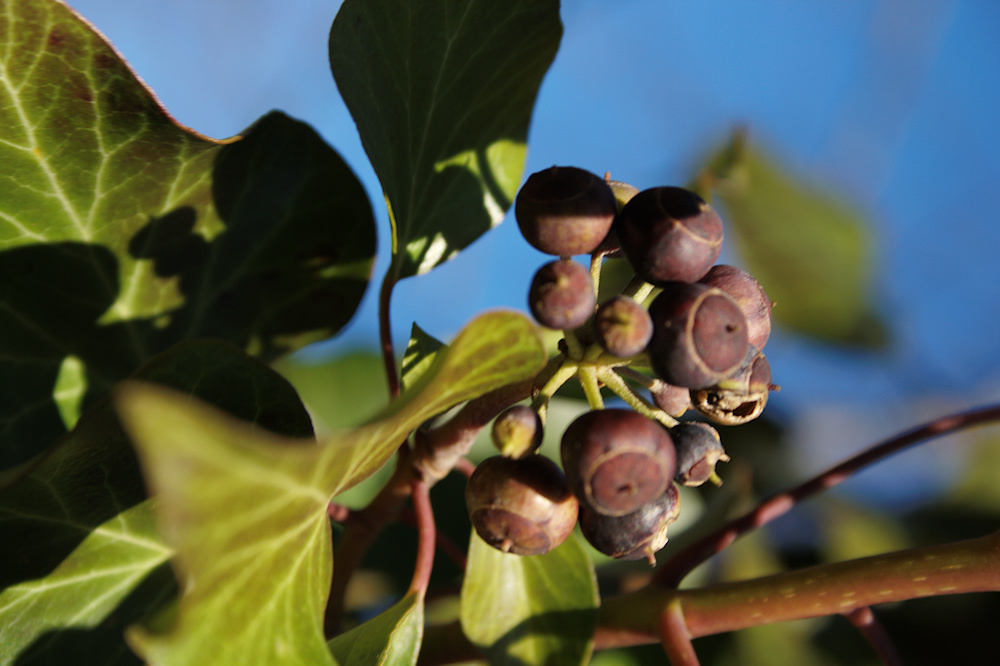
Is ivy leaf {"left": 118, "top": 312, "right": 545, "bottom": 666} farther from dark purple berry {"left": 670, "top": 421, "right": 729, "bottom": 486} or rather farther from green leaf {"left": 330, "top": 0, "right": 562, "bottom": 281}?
green leaf {"left": 330, "top": 0, "right": 562, "bottom": 281}

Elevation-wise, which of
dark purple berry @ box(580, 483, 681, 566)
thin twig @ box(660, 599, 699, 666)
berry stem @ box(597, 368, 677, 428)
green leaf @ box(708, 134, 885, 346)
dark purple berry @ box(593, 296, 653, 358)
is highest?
dark purple berry @ box(593, 296, 653, 358)

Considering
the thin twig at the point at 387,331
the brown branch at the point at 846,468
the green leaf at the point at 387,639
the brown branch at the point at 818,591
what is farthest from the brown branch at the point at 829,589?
the thin twig at the point at 387,331

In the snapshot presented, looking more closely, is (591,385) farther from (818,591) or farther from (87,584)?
(87,584)

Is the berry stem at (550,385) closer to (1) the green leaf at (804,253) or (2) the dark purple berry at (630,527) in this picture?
(2) the dark purple berry at (630,527)

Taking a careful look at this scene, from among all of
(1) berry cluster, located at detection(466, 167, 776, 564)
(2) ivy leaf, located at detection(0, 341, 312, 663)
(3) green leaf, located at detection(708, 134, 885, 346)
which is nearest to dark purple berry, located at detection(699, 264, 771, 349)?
(1) berry cluster, located at detection(466, 167, 776, 564)

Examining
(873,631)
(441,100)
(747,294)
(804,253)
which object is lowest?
(804,253)


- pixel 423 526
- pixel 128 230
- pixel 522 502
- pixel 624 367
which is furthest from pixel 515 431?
pixel 128 230
